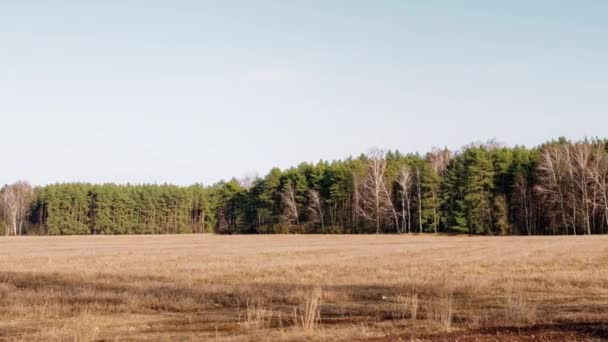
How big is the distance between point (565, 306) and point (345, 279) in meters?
10.2

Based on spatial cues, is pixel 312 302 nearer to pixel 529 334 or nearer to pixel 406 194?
pixel 529 334

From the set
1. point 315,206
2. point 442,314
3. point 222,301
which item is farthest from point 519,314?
point 315,206

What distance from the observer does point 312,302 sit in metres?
13.7

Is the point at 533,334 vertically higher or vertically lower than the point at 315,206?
lower

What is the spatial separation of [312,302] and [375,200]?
84.8m

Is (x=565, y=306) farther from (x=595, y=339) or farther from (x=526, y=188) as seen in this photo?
(x=526, y=188)

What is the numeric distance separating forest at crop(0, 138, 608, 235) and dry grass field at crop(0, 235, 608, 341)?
177 ft

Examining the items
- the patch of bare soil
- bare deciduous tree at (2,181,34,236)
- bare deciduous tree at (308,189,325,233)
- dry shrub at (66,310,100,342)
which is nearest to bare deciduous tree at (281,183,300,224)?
bare deciduous tree at (308,189,325,233)

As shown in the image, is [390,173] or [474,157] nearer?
[474,157]

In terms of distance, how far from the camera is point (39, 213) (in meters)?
148

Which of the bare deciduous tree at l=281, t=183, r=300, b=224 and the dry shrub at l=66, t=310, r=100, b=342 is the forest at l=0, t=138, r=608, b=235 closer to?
the bare deciduous tree at l=281, t=183, r=300, b=224

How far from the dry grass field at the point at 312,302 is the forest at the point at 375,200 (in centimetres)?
5382

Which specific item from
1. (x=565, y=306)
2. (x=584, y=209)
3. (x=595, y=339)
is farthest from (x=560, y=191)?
(x=595, y=339)

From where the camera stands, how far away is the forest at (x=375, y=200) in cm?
Answer: 8162
